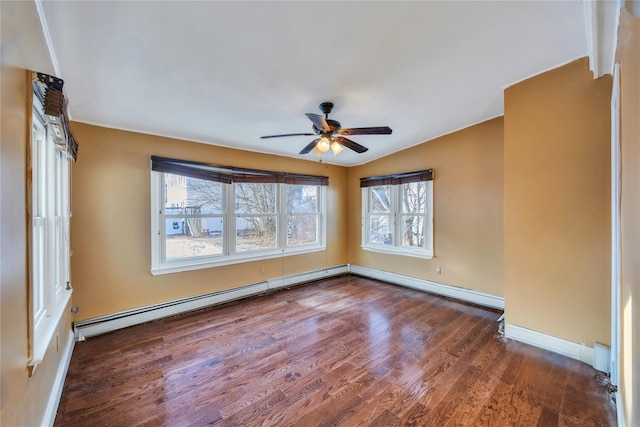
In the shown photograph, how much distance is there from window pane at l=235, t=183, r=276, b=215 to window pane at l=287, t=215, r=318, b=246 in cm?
48

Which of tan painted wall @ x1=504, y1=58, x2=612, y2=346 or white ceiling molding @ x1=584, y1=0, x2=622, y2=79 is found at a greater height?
white ceiling molding @ x1=584, y1=0, x2=622, y2=79

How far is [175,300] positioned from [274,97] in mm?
2876

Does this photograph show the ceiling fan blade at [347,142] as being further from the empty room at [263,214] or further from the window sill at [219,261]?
the window sill at [219,261]

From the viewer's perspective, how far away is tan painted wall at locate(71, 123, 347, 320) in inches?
115

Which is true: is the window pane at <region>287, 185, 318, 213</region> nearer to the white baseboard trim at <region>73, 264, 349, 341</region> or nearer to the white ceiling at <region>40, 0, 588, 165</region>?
the white baseboard trim at <region>73, 264, 349, 341</region>

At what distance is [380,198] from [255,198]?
7.85ft

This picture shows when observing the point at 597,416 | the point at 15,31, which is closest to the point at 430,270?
the point at 597,416

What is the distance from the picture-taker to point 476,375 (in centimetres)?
227

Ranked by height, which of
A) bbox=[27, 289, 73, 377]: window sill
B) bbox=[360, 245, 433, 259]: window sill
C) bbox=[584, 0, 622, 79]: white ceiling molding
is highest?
bbox=[584, 0, 622, 79]: white ceiling molding

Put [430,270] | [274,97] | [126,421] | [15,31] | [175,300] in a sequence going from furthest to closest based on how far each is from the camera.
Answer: [430,270], [175,300], [274,97], [126,421], [15,31]

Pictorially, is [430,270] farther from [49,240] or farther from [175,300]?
[49,240]

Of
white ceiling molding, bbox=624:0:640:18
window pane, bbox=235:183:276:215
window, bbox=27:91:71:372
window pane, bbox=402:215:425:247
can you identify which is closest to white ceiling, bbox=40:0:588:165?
window, bbox=27:91:71:372

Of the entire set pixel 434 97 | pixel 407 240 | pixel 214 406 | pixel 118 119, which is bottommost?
pixel 214 406

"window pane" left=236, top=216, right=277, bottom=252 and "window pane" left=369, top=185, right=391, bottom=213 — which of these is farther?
"window pane" left=369, top=185, right=391, bottom=213
